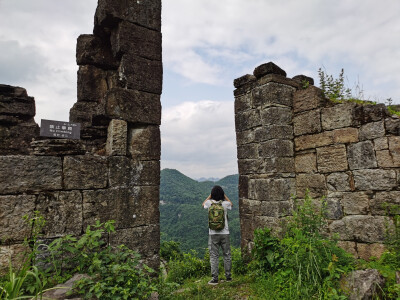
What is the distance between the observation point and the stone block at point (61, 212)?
322 cm

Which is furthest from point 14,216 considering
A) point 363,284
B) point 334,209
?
point 334,209

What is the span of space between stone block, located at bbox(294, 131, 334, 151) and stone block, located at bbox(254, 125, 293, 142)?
0.76 ft

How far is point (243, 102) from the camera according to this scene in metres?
6.41

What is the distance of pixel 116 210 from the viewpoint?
3650mm

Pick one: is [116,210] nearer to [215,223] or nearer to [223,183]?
[215,223]

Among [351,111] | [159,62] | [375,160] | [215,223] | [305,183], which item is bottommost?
[215,223]

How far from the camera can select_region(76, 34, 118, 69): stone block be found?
5.11 m

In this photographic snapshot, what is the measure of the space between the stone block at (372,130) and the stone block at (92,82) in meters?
4.76

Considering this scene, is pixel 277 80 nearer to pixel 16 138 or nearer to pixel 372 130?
pixel 372 130

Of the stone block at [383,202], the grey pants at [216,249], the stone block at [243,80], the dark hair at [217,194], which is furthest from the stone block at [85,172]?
the stone block at [383,202]

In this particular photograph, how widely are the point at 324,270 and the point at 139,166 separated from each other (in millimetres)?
2874

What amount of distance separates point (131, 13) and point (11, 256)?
369 cm

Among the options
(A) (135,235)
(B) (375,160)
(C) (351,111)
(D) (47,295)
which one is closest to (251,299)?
(A) (135,235)

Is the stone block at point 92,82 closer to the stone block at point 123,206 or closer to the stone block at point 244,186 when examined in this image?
the stone block at point 123,206
